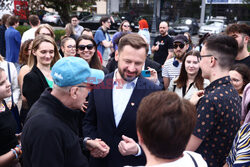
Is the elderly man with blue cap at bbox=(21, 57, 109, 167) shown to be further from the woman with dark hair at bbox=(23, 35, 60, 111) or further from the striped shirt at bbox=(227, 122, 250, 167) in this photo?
the woman with dark hair at bbox=(23, 35, 60, 111)

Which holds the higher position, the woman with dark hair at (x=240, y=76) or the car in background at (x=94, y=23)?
the car in background at (x=94, y=23)

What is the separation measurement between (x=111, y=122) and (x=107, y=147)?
0.82 feet

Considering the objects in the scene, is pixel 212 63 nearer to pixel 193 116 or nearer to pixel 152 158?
pixel 193 116

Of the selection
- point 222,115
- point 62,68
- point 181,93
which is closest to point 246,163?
point 222,115

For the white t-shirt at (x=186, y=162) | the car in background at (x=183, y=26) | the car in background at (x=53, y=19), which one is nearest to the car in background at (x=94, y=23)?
the car in background at (x=53, y=19)

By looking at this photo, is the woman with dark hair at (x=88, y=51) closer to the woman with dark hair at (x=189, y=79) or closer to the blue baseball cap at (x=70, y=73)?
the woman with dark hair at (x=189, y=79)

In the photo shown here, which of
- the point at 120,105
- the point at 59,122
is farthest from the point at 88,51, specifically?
the point at 59,122

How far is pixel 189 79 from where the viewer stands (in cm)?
386

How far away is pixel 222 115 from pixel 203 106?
6.9 inches

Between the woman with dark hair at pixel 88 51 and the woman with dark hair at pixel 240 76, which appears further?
the woman with dark hair at pixel 88 51

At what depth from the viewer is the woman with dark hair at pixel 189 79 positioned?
3.69 meters

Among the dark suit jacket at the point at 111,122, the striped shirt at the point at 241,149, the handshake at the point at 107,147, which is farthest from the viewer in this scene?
the dark suit jacket at the point at 111,122

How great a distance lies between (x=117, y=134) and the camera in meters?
2.32

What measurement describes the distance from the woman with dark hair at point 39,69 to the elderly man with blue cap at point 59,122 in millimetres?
1385
